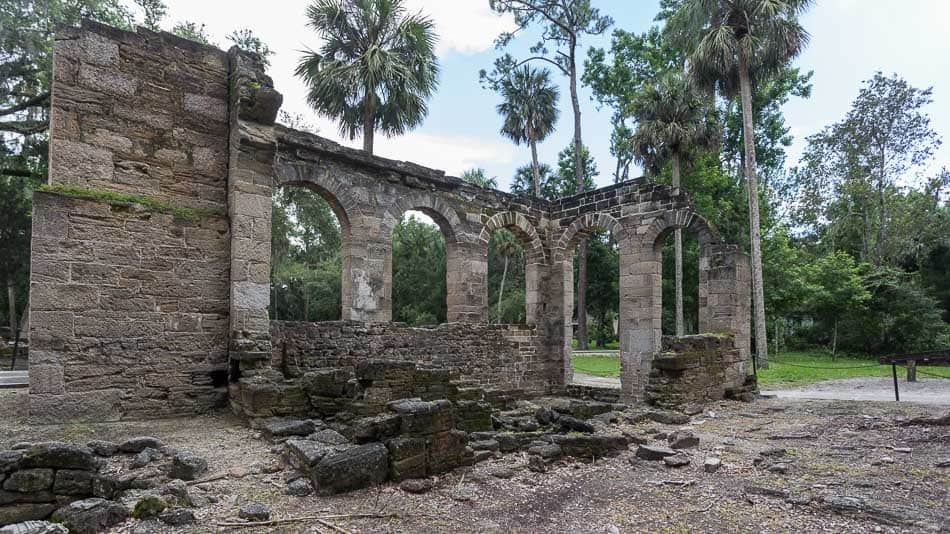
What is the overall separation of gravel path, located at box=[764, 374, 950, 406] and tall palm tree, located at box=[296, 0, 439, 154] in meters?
14.4

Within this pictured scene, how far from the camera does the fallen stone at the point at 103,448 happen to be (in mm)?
4719

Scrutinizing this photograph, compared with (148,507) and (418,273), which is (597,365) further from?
(148,507)

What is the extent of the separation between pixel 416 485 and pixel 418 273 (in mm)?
25557

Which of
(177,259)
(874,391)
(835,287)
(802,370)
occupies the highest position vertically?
(835,287)

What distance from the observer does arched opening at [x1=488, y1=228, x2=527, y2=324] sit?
1077 inches

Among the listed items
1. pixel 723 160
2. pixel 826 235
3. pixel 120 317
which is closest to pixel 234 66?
pixel 120 317

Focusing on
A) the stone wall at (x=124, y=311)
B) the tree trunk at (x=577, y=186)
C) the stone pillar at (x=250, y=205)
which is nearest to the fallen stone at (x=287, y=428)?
the stone pillar at (x=250, y=205)

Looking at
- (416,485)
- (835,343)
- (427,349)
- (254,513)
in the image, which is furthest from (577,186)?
(254,513)

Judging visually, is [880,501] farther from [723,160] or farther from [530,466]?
[723,160]

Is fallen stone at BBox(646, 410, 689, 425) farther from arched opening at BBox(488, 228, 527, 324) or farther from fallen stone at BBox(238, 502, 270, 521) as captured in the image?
arched opening at BBox(488, 228, 527, 324)

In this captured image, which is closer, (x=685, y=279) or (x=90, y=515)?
(x=90, y=515)

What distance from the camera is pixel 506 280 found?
31719 millimetres

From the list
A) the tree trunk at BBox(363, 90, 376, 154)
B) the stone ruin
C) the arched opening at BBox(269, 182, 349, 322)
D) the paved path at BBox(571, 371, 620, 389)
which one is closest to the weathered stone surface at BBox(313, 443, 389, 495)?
the stone ruin

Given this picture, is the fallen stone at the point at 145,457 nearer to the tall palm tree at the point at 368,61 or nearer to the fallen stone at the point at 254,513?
the fallen stone at the point at 254,513
